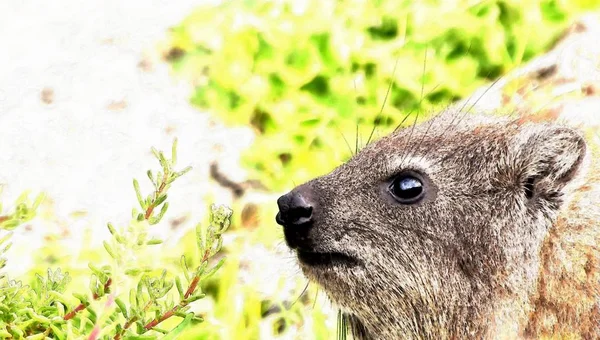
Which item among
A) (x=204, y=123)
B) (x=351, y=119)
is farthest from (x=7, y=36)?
(x=351, y=119)

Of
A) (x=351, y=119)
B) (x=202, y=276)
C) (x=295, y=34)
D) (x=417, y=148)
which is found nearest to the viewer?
(x=202, y=276)

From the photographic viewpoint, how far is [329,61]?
5.27 metres

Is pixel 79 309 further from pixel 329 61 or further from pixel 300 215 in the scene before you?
pixel 329 61

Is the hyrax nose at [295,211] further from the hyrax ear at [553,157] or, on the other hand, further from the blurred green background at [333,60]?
the blurred green background at [333,60]

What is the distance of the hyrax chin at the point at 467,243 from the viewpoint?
2344 mm

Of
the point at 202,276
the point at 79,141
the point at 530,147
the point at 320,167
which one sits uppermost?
the point at 79,141

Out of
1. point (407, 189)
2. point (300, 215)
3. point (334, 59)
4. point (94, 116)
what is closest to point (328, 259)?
point (300, 215)

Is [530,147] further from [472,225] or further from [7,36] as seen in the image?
[7,36]

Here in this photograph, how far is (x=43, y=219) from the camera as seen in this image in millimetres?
4457

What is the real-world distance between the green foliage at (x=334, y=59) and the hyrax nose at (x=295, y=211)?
7.33 ft

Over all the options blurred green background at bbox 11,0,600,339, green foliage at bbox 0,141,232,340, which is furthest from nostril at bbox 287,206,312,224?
blurred green background at bbox 11,0,600,339

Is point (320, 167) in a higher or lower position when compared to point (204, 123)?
lower

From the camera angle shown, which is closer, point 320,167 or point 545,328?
point 545,328

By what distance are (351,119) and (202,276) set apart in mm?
3162
